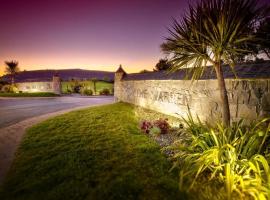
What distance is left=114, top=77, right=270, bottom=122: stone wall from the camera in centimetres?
488

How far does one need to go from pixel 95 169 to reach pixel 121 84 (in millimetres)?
13278

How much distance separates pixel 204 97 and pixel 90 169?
5.18 meters

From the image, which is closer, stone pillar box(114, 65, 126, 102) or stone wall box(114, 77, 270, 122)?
stone wall box(114, 77, 270, 122)

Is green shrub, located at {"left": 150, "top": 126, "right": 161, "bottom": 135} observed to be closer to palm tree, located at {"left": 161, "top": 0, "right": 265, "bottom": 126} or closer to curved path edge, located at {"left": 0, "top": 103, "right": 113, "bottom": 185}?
palm tree, located at {"left": 161, "top": 0, "right": 265, "bottom": 126}

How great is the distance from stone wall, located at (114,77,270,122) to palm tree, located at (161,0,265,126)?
0.90 metres

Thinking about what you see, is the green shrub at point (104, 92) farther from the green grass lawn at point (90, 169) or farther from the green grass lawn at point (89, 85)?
the green grass lawn at point (90, 169)

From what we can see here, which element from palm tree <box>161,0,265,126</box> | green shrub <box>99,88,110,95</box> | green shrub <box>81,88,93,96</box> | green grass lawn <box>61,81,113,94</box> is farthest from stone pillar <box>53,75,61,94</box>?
palm tree <box>161,0,265,126</box>

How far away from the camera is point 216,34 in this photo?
3830mm

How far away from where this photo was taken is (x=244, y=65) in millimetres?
6059

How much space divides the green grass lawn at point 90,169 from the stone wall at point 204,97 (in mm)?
1734

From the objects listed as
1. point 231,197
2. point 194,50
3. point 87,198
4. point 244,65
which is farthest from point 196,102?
point 87,198

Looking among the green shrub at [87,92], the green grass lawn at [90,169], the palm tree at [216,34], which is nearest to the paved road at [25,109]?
the green grass lawn at [90,169]

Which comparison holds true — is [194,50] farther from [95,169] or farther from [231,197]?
[95,169]

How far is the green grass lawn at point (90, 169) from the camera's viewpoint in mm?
3041
